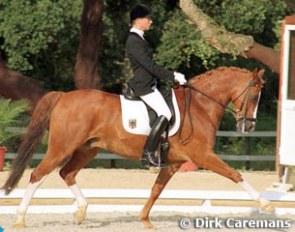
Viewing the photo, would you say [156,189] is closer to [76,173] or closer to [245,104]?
[76,173]

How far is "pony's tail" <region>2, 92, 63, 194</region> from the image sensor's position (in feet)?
29.1

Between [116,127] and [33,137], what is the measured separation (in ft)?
3.02

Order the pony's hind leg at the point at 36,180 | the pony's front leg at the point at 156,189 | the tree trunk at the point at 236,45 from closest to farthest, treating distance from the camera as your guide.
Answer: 1. the pony's hind leg at the point at 36,180
2. the pony's front leg at the point at 156,189
3. the tree trunk at the point at 236,45

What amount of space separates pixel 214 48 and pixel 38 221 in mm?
10414

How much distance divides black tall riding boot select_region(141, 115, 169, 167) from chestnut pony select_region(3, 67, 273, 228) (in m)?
0.13

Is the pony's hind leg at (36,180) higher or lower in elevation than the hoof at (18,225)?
higher

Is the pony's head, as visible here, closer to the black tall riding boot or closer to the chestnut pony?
the chestnut pony

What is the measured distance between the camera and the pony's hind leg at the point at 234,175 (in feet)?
27.2

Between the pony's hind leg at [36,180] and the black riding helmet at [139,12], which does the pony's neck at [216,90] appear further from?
the pony's hind leg at [36,180]

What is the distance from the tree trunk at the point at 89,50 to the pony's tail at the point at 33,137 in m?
9.59

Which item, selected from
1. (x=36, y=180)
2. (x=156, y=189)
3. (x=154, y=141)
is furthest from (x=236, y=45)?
(x=36, y=180)

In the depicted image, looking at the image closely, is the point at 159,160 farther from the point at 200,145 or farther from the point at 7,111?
the point at 7,111

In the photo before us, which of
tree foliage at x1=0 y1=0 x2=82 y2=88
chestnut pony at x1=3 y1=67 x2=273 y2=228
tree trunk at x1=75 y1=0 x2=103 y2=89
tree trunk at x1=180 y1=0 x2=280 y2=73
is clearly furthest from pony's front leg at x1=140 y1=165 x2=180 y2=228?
tree foliage at x1=0 y1=0 x2=82 y2=88

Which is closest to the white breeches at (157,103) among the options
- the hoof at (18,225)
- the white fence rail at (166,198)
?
the hoof at (18,225)
